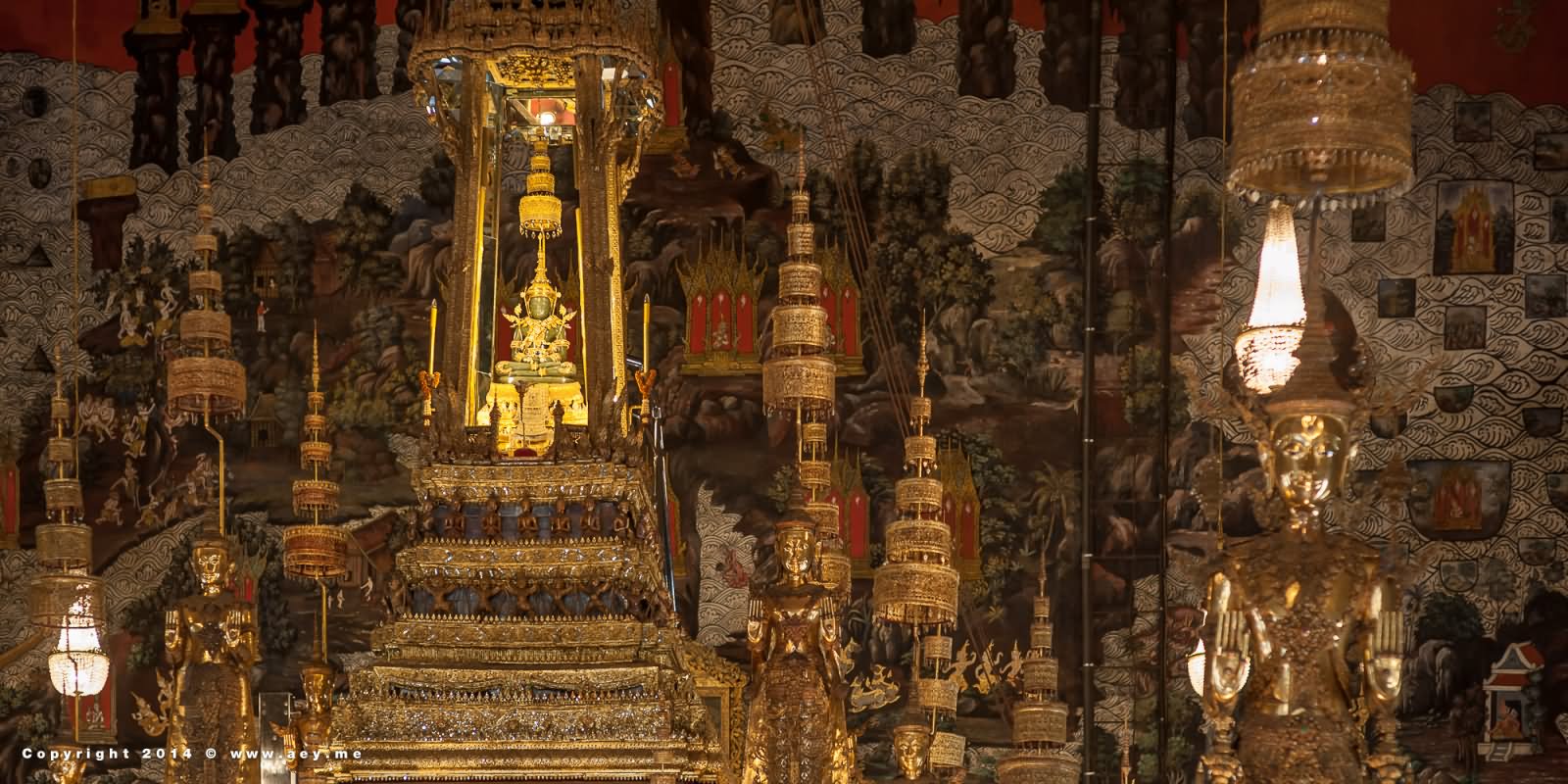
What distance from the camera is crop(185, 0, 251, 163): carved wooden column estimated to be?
2175 cm

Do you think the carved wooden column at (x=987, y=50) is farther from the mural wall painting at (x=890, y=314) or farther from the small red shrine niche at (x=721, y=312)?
the small red shrine niche at (x=721, y=312)

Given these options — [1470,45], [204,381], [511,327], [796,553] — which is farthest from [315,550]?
[1470,45]

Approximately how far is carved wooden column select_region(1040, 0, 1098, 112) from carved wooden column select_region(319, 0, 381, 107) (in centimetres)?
523

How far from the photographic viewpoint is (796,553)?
35.6ft

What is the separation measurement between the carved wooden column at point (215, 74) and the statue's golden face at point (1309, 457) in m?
14.6

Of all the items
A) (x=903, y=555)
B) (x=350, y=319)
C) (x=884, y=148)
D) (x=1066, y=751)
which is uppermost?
(x=884, y=148)

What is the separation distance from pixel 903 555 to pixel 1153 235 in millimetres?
6681

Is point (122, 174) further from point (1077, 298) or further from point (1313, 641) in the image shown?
point (1313, 641)

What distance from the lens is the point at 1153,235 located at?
Result: 69.7ft

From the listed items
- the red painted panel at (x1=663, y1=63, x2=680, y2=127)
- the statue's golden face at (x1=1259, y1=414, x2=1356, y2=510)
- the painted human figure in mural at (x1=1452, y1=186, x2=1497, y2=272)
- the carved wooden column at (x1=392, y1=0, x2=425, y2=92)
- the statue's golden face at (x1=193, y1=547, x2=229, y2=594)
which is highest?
the carved wooden column at (x1=392, y1=0, x2=425, y2=92)

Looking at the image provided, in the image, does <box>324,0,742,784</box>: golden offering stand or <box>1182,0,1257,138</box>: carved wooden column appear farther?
<box>1182,0,1257,138</box>: carved wooden column

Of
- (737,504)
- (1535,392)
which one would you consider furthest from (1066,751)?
→ (1535,392)

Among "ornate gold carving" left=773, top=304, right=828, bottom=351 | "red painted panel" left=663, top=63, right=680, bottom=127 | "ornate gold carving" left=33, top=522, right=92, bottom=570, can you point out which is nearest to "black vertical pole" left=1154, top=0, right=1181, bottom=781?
"red painted panel" left=663, top=63, right=680, bottom=127

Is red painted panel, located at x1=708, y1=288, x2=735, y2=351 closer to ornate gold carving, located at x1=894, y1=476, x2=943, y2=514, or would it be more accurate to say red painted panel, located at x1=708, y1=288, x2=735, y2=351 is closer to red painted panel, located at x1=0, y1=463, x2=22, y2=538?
red painted panel, located at x1=0, y1=463, x2=22, y2=538
